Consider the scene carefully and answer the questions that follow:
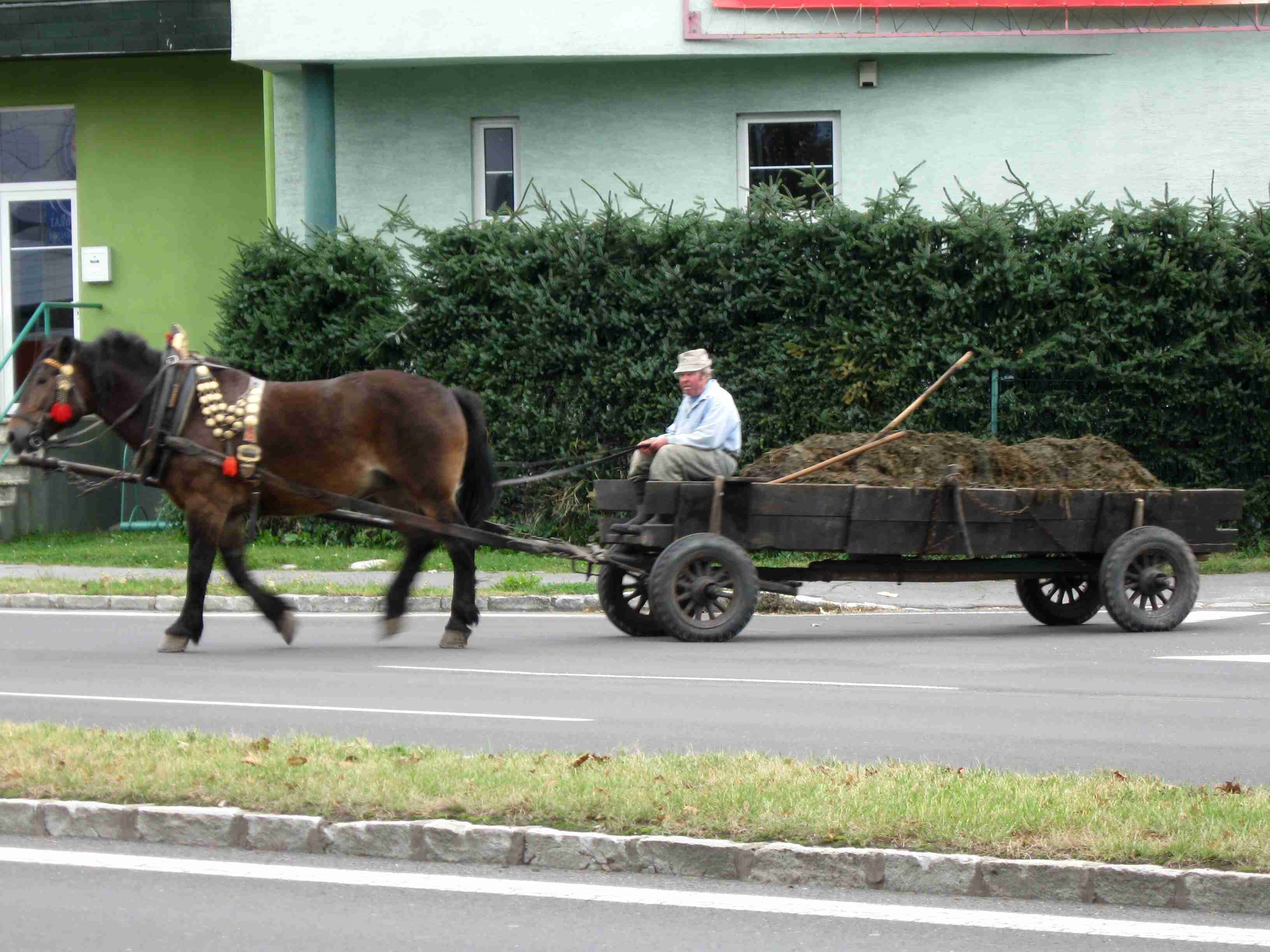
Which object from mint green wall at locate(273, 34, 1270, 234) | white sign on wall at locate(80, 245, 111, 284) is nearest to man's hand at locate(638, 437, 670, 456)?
mint green wall at locate(273, 34, 1270, 234)

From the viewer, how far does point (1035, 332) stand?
18672 millimetres

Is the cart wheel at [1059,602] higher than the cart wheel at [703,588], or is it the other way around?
the cart wheel at [703,588]

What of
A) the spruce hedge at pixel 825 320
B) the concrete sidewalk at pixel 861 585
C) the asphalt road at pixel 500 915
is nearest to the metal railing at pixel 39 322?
the concrete sidewalk at pixel 861 585

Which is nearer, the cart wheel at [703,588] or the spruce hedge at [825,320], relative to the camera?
the cart wheel at [703,588]

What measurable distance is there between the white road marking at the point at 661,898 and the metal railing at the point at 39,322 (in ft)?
50.9

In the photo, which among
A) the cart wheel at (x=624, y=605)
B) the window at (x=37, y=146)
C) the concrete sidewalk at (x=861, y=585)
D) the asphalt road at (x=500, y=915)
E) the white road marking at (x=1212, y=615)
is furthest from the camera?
the window at (x=37, y=146)

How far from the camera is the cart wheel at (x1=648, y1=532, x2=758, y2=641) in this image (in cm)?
1255

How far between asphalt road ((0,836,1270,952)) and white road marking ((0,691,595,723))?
9.61 feet

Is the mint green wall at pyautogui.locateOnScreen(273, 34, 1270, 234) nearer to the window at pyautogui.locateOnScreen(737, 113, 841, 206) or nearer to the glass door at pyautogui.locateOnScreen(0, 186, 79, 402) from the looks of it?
the window at pyautogui.locateOnScreen(737, 113, 841, 206)

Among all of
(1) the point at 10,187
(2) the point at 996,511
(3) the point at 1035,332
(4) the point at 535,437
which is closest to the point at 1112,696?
(2) the point at 996,511

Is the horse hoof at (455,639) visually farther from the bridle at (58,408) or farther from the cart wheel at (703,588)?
the bridle at (58,408)

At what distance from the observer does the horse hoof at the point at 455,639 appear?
1261cm

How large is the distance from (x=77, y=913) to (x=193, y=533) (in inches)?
257

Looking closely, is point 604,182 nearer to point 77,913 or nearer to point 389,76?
point 389,76
